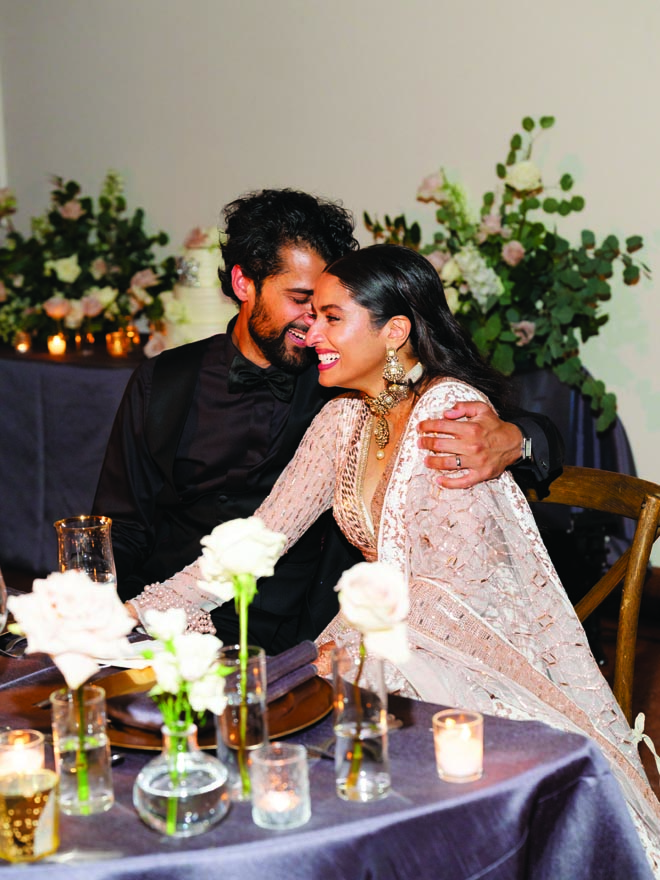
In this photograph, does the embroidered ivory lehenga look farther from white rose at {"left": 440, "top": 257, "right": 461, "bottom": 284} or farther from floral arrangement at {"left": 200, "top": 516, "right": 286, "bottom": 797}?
white rose at {"left": 440, "top": 257, "right": 461, "bottom": 284}

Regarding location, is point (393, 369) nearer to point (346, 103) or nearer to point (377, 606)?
point (377, 606)

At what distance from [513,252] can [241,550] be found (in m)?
2.80

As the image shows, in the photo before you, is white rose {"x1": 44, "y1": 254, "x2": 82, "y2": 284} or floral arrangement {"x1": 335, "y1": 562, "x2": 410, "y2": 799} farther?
white rose {"x1": 44, "y1": 254, "x2": 82, "y2": 284}

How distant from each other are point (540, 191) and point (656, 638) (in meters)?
1.62

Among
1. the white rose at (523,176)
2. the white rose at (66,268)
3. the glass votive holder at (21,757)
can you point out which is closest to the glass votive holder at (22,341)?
the white rose at (66,268)

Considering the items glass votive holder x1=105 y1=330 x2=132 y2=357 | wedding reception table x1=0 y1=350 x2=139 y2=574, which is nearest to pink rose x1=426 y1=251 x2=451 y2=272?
wedding reception table x1=0 y1=350 x2=139 y2=574

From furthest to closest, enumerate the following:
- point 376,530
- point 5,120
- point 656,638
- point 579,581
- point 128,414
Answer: point 5,120 < point 656,638 < point 579,581 < point 128,414 < point 376,530

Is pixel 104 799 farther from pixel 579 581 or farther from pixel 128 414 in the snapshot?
pixel 579 581

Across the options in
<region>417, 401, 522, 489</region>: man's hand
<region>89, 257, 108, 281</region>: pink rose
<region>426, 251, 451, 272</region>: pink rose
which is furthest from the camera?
<region>89, 257, 108, 281</region>: pink rose

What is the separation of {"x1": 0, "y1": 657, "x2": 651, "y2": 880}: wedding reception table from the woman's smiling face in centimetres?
96

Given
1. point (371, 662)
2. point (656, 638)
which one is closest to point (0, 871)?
point (371, 662)

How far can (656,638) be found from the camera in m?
4.03

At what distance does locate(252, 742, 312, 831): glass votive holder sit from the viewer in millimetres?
1154

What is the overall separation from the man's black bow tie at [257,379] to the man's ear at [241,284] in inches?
5.8
